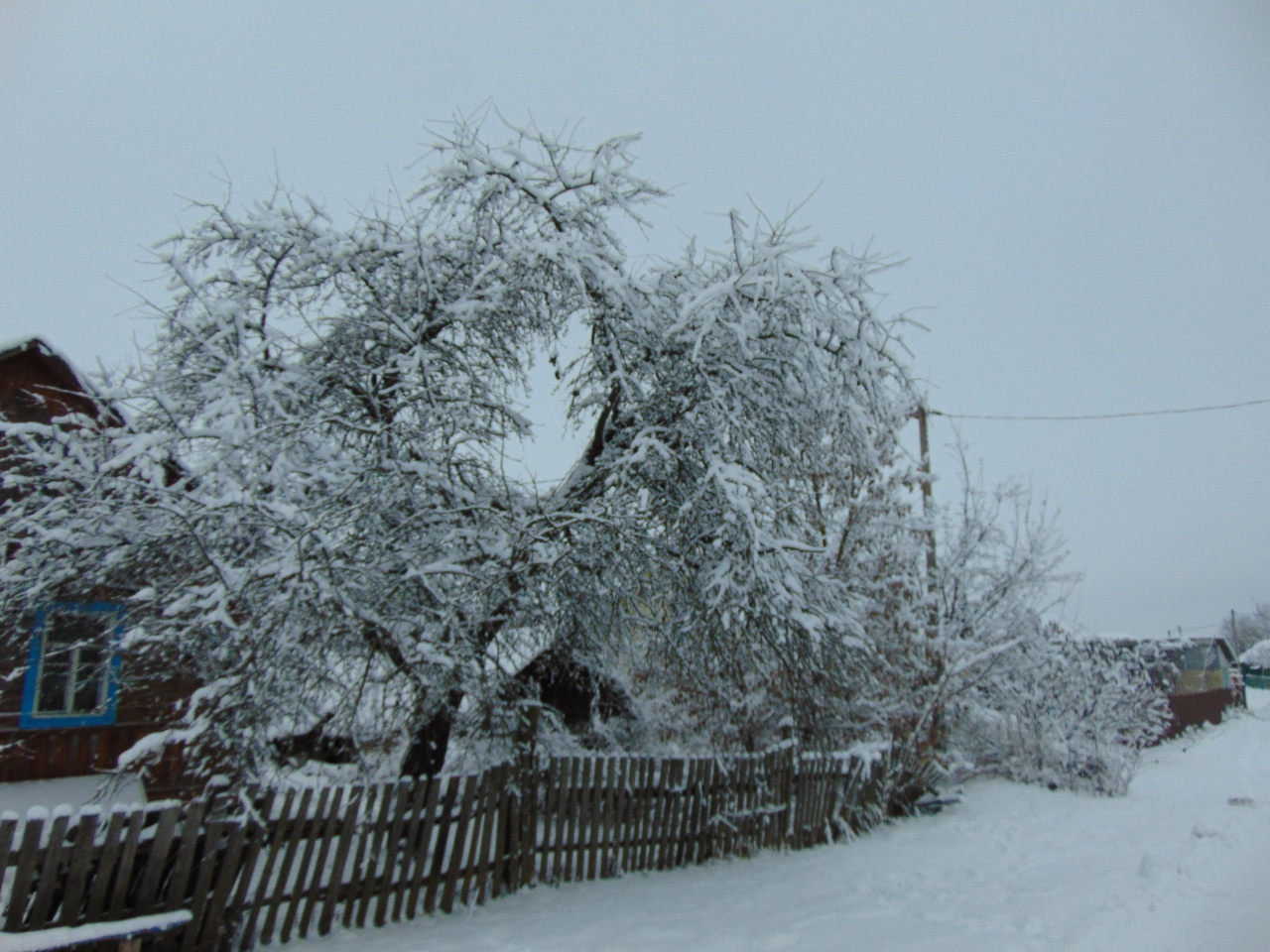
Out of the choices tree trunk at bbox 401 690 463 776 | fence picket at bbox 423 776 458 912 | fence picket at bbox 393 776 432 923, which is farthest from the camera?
tree trunk at bbox 401 690 463 776

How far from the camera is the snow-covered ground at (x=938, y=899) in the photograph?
523 cm

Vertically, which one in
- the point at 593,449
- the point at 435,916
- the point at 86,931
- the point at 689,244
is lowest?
the point at 435,916

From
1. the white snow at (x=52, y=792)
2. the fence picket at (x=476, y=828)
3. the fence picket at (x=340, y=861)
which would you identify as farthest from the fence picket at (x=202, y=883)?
the white snow at (x=52, y=792)

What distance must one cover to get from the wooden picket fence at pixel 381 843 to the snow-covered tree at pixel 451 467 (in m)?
0.50

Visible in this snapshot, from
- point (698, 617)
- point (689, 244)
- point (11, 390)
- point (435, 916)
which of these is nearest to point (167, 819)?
point (435, 916)

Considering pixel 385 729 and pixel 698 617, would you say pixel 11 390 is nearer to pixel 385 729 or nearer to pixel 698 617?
pixel 385 729

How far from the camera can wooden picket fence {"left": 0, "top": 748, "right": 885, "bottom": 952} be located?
4.29m

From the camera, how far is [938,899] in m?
6.48

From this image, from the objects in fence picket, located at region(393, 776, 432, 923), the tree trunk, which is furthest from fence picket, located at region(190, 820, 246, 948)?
the tree trunk

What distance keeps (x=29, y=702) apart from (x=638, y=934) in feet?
26.0

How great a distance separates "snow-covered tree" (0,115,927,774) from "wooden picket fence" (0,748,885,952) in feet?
1.63

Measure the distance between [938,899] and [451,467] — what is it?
A: 5462 millimetres

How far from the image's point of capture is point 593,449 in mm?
7660

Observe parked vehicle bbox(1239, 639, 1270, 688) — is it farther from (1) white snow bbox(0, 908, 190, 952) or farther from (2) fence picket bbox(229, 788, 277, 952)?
(1) white snow bbox(0, 908, 190, 952)
